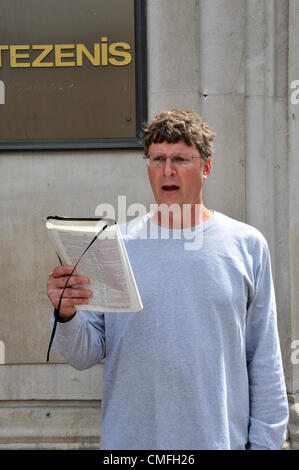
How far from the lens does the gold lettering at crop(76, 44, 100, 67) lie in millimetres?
4168

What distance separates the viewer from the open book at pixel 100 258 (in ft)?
6.42

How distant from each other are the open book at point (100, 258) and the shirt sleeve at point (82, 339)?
→ 3.9 inches

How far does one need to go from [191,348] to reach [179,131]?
805mm

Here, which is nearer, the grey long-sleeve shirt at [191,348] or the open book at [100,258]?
the open book at [100,258]

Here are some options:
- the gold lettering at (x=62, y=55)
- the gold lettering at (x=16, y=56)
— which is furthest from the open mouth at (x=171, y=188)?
the gold lettering at (x=16, y=56)

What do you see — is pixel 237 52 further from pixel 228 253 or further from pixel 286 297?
pixel 228 253

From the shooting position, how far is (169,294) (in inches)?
85.7

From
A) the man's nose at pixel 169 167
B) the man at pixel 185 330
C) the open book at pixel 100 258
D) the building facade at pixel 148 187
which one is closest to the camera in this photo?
the open book at pixel 100 258

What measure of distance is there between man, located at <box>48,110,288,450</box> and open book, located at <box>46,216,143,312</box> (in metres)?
0.05

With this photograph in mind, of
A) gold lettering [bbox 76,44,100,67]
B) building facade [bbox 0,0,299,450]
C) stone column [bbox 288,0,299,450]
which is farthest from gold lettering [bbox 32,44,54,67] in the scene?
stone column [bbox 288,0,299,450]

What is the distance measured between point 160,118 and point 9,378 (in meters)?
2.57

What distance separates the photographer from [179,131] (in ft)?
7.51

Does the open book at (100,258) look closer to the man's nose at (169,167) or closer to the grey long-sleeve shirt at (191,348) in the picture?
the grey long-sleeve shirt at (191,348)

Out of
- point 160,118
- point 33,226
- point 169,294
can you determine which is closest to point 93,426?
point 33,226
